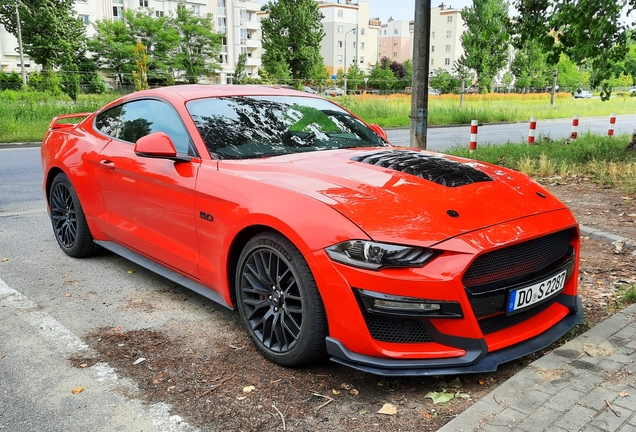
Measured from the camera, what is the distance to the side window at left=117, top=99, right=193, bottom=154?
3.89 meters

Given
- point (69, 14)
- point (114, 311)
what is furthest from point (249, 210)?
point (69, 14)

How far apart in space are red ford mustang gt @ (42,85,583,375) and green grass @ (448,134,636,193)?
5.92 metres

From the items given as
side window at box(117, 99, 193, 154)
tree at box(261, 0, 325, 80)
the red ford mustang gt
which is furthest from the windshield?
tree at box(261, 0, 325, 80)

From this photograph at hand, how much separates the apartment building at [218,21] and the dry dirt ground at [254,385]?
61.3 m

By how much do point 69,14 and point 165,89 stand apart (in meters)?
52.4

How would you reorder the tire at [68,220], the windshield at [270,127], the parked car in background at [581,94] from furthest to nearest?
the parked car in background at [581,94]
the tire at [68,220]
the windshield at [270,127]

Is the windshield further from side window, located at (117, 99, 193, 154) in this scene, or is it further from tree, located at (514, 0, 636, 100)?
tree, located at (514, 0, 636, 100)

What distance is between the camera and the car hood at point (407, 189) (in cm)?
274

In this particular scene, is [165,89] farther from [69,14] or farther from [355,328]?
[69,14]

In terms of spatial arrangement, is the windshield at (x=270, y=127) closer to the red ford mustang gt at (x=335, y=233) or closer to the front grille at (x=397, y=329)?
the red ford mustang gt at (x=335, y=233)

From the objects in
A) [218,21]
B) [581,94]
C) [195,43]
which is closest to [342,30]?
[218,21]

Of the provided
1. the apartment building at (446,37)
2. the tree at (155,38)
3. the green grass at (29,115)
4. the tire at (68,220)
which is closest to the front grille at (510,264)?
the tire at (68,220)

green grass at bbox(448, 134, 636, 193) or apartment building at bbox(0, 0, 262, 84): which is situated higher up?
apartment building at bbox(0, 0, 262, 84)

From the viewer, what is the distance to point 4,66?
59.4m
